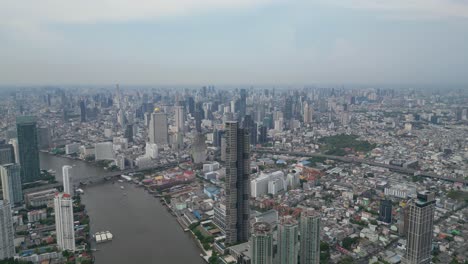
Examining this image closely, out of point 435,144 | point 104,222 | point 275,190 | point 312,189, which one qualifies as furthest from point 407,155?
point 104,222

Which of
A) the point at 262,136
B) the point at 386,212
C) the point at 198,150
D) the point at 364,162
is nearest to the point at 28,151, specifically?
the point at 198,150

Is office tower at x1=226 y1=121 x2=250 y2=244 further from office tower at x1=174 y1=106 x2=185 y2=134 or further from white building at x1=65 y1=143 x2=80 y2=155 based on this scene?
office tower at x1=174 y1=106 x2=185 y2=134

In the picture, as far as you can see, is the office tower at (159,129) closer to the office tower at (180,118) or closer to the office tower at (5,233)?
the office tower at (180,118)

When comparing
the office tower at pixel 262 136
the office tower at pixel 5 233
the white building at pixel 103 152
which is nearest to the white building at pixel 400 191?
the office tower at pixel 262 136

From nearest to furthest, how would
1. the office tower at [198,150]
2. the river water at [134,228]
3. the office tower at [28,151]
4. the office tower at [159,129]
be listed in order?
the river water at [134,228] < the office tower at [28,151] < the office tower at [198,150] < the office tower at [159,129]

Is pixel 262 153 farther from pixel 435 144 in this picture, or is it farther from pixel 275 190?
pixel 435 144

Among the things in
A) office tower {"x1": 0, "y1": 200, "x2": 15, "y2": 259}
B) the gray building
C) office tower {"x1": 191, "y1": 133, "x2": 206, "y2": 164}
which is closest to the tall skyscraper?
office tower {"x1": 0, "y1": 200, "x2": 15, "y2": 259}
